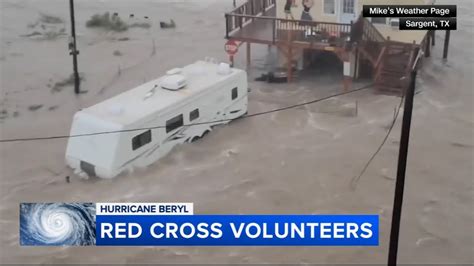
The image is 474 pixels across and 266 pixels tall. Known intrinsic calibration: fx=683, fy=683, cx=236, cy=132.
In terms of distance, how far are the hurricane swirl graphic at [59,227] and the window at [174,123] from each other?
4.38 meters

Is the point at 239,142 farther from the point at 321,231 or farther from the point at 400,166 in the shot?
the point at 400,166

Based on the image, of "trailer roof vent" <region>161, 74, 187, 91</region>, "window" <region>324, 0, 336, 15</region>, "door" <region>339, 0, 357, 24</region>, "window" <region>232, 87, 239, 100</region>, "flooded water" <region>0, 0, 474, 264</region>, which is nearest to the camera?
"flooded water" <region>0, 0, 474, 264</region>

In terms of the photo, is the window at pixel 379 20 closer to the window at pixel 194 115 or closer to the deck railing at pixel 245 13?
the deck railing at pixel 245 13

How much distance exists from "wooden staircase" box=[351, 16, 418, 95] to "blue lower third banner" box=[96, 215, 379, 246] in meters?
9.40

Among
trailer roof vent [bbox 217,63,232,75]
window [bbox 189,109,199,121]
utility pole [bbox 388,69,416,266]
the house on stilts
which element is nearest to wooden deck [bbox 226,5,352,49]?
the house on stilts

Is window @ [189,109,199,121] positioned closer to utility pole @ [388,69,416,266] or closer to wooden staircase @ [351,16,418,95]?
wooden staircase @ [351,16,418,95]

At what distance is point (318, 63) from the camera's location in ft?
96.8

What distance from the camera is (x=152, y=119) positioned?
1936 cm

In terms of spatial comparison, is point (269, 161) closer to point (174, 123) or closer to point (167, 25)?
point (174, 123)

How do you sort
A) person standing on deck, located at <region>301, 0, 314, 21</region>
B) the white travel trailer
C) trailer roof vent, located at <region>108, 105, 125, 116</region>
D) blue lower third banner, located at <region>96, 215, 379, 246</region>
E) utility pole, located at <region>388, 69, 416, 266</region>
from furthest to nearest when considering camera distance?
1. person standing on deck, located at <region>301, 0, 314, 21</region>
2. trailer roof vent, located at <region>108, 105, 125, 116</region>
3. the white travel trailer
4. blue lower third banner, located at <region>96, 215, 379, 246</region>
5. utility pole, located at <region>388, 69, 416, 266</region>

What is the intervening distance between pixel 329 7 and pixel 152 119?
422 inches

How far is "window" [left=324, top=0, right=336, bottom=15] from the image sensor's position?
2681 centimetres

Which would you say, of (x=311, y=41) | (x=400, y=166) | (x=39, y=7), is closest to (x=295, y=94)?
(x=311, y=41)

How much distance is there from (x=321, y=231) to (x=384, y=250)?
157 centimetres
